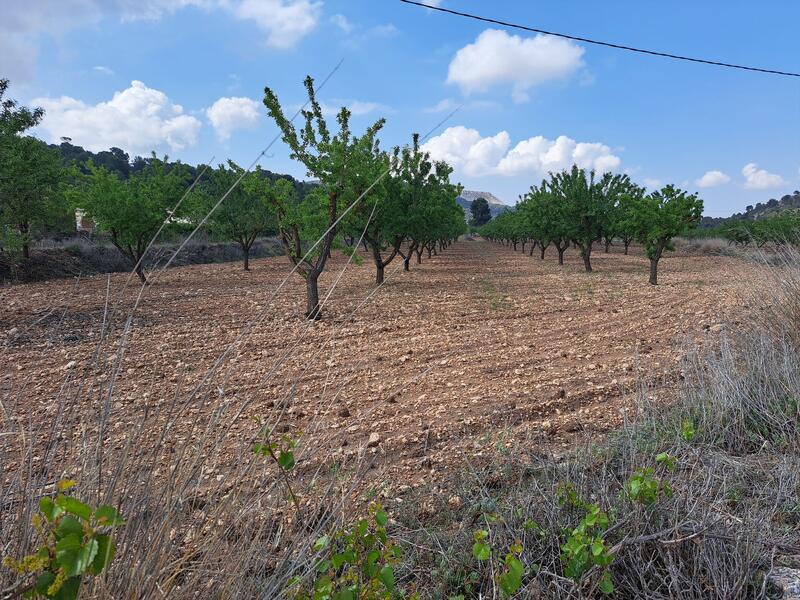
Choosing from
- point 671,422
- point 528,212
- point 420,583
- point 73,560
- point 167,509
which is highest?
point 528,212

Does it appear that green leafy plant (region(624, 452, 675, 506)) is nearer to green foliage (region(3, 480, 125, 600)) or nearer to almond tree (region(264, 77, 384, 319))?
green foliage (region(3, 480, 125, 600))

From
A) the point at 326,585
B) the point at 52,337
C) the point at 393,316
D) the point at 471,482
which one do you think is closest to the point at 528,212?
the point at 393,316

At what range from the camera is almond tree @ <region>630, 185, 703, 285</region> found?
47.8 ft

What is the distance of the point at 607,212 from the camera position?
2097 cm

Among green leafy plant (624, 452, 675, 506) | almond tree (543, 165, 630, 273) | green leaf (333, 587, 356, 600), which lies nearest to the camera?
green leaf (333, 587, 356, 600)

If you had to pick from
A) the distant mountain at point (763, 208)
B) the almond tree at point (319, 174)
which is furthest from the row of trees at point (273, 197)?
the distant mountain at point (763, 208)

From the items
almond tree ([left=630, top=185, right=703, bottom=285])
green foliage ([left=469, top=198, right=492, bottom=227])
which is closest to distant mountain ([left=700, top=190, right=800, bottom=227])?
green foliage ([left=469, top=198, right=492, bottom=227])

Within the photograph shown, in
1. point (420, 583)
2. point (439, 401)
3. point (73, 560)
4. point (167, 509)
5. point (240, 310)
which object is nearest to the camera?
point (73, 560)

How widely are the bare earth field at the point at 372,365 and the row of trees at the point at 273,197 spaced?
3.82 ft

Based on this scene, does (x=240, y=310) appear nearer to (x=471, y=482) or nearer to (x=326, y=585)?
(x=471, y=482)

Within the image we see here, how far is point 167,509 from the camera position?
1.38m

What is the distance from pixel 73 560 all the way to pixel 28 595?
22cm

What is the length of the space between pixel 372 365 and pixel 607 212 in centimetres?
1818

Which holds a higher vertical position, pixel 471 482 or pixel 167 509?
pixel 167 509
